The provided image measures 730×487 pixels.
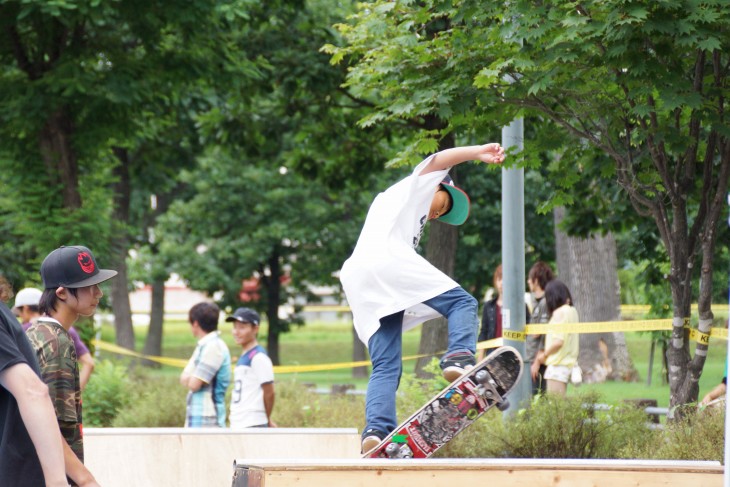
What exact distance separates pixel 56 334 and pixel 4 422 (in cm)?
56

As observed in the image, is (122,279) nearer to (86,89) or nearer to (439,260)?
(439,260)

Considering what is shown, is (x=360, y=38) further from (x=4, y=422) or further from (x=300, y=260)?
(x=300, y=260)

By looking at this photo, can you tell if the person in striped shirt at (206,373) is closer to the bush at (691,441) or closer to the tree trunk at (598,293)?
the bush at (691,441)

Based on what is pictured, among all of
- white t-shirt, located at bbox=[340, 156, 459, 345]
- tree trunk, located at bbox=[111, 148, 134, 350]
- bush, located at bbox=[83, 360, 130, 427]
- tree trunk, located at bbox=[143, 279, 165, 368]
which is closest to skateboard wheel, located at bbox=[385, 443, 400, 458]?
white t-shirt, located at bbox=[340, 156, 459, 345]

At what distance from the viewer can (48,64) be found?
45.4 ft

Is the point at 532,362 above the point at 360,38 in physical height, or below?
below

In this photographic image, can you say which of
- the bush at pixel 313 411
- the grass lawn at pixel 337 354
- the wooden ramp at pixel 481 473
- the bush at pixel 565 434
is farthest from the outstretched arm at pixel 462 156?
the bush at pixel 313 411

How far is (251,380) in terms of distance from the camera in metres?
7.99

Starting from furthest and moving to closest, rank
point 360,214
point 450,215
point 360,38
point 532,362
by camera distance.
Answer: point 360,214 < point 532,362 < point 360,38 < point 450,215

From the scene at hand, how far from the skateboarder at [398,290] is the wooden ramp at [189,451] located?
5.64 feet

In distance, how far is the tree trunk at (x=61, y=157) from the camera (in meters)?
14.0

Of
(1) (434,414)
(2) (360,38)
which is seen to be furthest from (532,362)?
(1) (434,414)

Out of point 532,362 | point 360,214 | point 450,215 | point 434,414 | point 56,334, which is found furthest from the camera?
point 360,214

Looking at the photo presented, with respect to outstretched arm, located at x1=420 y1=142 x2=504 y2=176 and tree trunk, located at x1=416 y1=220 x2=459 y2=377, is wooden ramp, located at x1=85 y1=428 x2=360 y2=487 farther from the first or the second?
tree trunk, located at x1=416 y1=220 x2=459 y2=377
